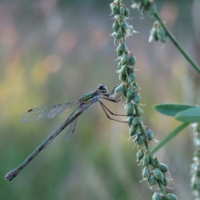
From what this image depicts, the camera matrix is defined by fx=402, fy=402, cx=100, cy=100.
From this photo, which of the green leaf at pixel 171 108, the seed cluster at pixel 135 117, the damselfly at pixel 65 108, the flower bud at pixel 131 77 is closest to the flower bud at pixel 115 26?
the seed cluster at pixel 135 117

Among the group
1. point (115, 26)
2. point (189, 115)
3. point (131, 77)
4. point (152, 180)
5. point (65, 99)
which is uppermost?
point (65, 99)

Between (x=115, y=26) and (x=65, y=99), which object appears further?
(x=65, y=99)

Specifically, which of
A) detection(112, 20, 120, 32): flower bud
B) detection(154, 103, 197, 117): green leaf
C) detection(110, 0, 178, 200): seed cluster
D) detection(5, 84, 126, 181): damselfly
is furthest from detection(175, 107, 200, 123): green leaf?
detection(5, 84, 126, 181): damselfly

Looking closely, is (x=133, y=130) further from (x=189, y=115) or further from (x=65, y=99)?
(x=65, y=99)

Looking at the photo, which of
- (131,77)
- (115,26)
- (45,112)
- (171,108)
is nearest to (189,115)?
(171,108)

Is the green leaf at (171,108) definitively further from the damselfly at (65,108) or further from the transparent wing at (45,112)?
the transparent wing at (45,112)

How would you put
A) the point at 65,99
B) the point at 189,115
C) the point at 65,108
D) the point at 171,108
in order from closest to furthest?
the point at 189,115 → the point at 171,108 → the point at 65,108 → the point at 65,99

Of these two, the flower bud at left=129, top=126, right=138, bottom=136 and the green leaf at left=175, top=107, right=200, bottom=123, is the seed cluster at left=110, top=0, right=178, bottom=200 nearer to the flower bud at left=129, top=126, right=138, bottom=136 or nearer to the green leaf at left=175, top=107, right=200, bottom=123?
the flower bud at left=129, top=126, right=138, bottom=136
